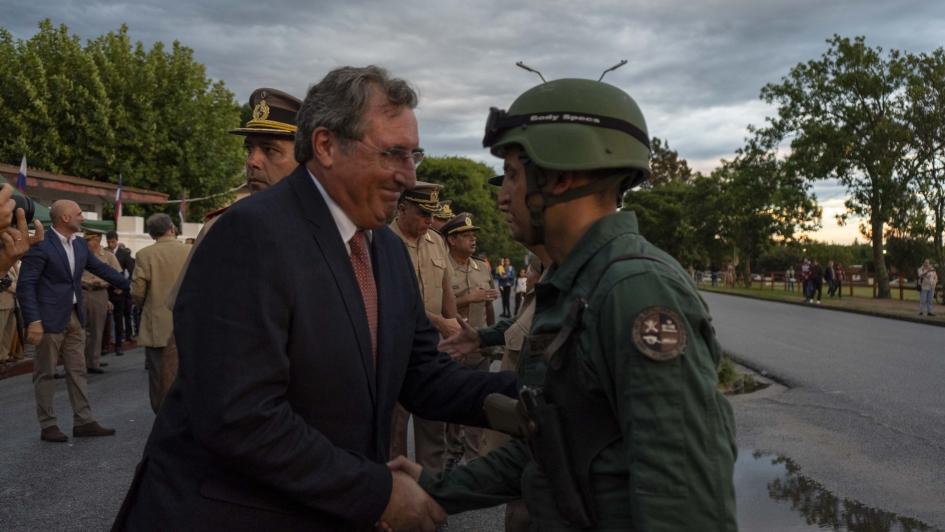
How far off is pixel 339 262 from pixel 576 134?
71 cm

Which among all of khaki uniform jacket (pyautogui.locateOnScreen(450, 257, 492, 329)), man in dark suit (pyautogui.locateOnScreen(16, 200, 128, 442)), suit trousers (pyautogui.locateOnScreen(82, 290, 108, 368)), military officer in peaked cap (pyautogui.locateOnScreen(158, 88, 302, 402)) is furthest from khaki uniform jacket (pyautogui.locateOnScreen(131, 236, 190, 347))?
suit trousers (pyautogui.locateOnScreen(82, 290, 108, 368))

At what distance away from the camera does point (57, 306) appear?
→ 7.97 metres

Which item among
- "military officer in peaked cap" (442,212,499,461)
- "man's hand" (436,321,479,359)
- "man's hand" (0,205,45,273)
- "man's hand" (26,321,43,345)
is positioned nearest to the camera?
"man's hand" (0,205,45,273)

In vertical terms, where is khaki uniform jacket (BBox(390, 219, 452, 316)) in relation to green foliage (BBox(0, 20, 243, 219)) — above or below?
below

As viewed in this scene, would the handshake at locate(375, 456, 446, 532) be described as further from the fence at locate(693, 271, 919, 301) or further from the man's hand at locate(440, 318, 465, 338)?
the fence at locate(693, 271, 919, 301)

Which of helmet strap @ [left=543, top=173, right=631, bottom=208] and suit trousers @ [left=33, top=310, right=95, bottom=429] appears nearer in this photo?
helmet strap @ [left=543, top=173, right=631, bottom=208]

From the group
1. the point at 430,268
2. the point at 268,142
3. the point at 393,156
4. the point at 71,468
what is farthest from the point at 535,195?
the point at 71,468

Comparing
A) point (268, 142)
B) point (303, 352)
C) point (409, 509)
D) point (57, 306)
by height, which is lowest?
point (409, 509)

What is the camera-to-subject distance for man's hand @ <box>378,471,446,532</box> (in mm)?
2326

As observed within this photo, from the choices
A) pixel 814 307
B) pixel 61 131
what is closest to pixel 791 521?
pixel 814 307

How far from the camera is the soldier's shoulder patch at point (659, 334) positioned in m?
1.72

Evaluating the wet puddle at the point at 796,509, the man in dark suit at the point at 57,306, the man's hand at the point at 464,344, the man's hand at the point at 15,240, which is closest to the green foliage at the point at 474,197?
the man in dark suit at the point at 57,306

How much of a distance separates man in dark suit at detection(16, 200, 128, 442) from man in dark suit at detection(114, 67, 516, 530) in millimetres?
6079

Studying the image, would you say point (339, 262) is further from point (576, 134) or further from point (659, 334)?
point (659, 334)
